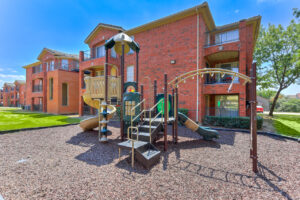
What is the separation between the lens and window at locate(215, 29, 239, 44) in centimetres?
1138

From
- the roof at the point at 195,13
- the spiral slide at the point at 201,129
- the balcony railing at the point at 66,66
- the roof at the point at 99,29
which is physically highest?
the roof at the point at 99,29

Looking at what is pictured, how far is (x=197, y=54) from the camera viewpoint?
11.1 meters

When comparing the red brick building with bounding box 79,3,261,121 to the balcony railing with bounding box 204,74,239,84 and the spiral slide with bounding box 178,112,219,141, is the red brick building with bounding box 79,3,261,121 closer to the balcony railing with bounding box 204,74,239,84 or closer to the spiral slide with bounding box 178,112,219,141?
the balcony railing with bounding box 204,74,239,84

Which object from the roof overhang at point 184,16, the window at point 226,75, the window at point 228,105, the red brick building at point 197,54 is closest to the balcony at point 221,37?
the red brick building at point 197,54

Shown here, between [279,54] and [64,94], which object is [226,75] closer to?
[279,54]

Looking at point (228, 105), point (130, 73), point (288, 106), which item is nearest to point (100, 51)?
point (130, 73)

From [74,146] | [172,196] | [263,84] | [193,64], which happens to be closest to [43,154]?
[74,146]

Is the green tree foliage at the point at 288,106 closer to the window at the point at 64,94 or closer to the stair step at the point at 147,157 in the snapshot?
the stair step at the point at 147,157

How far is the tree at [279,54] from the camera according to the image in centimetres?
1684

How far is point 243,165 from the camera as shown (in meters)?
4.02

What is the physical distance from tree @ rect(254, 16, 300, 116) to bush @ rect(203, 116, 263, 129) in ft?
42.0

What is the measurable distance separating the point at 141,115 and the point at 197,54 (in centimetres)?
745

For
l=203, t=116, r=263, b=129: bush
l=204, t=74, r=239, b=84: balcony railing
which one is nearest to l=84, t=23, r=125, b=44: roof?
l=204, t=74, r=239, b=84: balcony railing

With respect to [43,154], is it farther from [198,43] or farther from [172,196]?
[198,43]
